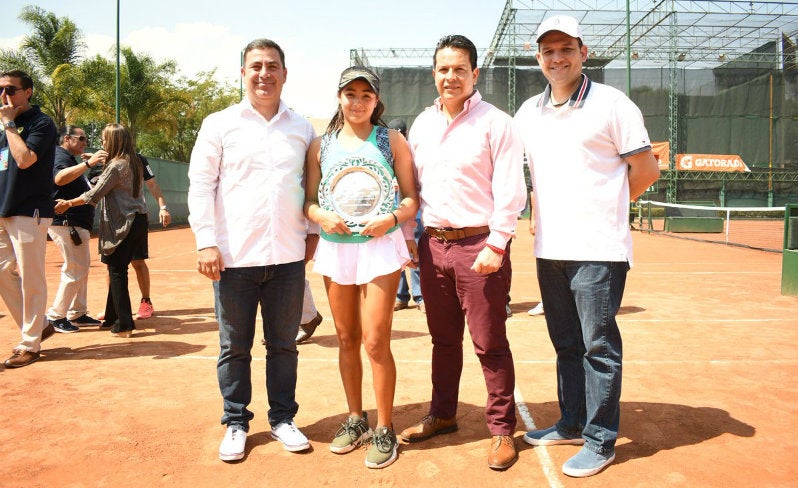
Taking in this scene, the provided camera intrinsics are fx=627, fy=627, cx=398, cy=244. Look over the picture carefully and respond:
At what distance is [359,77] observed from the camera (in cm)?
326

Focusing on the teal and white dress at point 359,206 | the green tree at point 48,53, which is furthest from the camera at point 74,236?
the green tree at point 48,53

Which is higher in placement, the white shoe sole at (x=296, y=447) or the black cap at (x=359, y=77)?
the black cap at (x=359, y=77)

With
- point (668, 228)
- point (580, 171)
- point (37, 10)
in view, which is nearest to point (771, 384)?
point (580, 171)

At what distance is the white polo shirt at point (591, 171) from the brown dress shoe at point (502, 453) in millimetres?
1028

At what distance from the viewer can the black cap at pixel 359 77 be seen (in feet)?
10.7

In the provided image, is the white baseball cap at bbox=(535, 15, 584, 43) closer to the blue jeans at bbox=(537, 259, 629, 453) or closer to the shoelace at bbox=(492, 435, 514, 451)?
the blue jeans at bbox=(537, 259, 629, 453)

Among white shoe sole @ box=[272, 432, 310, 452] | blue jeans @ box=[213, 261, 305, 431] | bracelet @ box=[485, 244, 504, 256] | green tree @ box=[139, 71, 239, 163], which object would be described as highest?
green tree @ box=[139, 71, 239, 163]

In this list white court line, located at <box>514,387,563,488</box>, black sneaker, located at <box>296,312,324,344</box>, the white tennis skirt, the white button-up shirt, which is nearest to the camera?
white court line, located at <box>514,387,563,488</box>

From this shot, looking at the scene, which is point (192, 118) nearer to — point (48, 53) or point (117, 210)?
point (48, 53)

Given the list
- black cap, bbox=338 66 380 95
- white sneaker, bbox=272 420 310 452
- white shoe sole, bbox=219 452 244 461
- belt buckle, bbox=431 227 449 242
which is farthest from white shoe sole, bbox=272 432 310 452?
black cap, bbox=338 66 380 95

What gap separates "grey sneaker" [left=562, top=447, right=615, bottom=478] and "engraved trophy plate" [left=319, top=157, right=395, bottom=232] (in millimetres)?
1639

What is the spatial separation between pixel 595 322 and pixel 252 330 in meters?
1.91

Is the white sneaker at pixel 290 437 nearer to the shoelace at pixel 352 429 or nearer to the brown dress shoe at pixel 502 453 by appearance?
the shoelace at pixel 352 429

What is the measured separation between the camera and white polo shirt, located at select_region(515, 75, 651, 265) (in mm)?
3236
